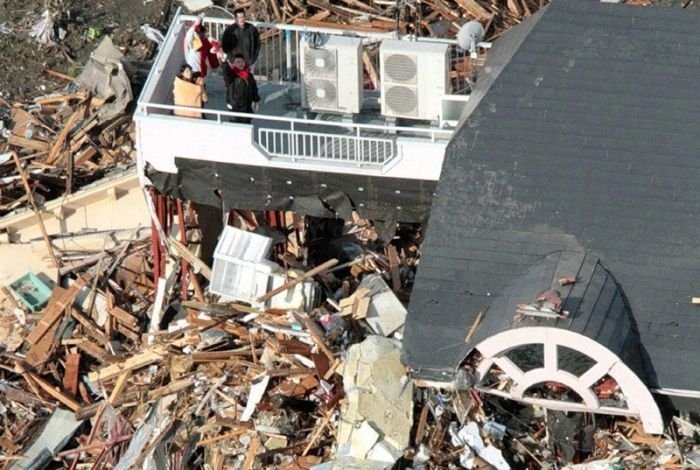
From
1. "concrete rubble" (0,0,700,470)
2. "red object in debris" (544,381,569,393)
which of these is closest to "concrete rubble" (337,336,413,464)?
"concrete rubble" (0,0,700,470)

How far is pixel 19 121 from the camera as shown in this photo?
1118 inches

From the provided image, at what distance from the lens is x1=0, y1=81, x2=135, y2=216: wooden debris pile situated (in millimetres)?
26703

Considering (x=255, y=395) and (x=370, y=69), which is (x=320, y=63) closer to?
(x=370, y=69)

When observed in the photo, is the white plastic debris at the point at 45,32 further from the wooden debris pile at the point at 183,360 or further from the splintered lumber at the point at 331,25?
the wooden debris pile at the point at 183,360

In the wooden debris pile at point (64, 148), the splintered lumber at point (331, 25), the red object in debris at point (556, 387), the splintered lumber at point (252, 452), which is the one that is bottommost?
the splintered lumber at point (252, 452)

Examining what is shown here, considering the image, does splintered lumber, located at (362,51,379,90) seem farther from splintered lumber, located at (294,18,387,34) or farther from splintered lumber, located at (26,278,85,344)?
splintered lumber, located at (26,278,85,344)

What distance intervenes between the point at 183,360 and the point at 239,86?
3971mm

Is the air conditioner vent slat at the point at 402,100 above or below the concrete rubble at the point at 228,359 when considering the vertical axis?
above

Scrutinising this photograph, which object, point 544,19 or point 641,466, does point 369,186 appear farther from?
point 641,466

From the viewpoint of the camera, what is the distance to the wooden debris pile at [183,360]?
22078 millimetres

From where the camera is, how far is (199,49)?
23.7m

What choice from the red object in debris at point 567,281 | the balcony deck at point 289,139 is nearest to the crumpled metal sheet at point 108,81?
the balcony deck at point 289,139

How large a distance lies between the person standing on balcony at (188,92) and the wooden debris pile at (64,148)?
396 centimetres

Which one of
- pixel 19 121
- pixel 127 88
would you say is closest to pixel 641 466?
pixel 127 88
